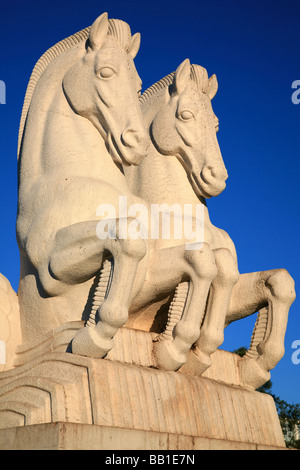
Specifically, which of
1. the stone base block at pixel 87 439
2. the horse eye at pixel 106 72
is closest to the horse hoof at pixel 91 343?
the stone base block at pixel 87 439

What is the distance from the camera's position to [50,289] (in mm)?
4918

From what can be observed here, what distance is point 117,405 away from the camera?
443cm

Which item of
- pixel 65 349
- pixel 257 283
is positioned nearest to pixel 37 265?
pixel 65 349

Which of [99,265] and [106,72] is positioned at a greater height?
[106,72]

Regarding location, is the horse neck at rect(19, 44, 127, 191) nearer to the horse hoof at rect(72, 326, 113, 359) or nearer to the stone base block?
the horse hoof at rect(72, 326, 113, 359)

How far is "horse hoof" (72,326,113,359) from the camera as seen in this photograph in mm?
4441

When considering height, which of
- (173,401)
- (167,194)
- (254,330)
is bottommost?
(173,401)

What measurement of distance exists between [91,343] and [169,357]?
30.1 inches

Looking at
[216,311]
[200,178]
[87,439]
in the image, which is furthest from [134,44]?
[87,439]

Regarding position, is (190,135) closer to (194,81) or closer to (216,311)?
(194,81)

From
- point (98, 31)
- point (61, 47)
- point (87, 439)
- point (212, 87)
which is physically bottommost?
point (87, 439)

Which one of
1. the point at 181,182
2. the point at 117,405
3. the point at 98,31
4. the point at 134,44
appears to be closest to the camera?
the point at 117,405
